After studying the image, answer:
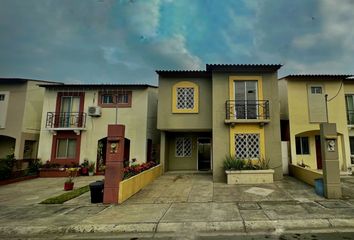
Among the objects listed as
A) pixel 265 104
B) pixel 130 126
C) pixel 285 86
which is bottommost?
pixel 130 126

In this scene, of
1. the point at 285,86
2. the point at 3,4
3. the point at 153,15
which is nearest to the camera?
the point at 3,4

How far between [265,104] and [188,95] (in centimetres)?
472

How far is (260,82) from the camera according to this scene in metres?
11.2

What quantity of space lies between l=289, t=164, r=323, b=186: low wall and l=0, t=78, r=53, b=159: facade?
1875cm

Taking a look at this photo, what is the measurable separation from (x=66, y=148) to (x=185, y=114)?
9.53 m

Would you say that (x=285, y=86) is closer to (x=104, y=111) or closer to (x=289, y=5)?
(x=289, y=5)

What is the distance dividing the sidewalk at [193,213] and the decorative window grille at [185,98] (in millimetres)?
5567

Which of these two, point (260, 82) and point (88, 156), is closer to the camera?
point (260, 82)

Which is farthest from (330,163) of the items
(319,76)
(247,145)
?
(319,76)

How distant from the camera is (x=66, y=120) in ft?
47.2

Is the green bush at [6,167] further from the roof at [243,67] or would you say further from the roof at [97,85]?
the roof at [243,67]

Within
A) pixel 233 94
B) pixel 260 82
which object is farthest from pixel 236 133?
pixel 260 82

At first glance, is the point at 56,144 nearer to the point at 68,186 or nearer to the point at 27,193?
the point at 27,193

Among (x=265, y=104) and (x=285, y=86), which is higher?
(x=285, y=86)
